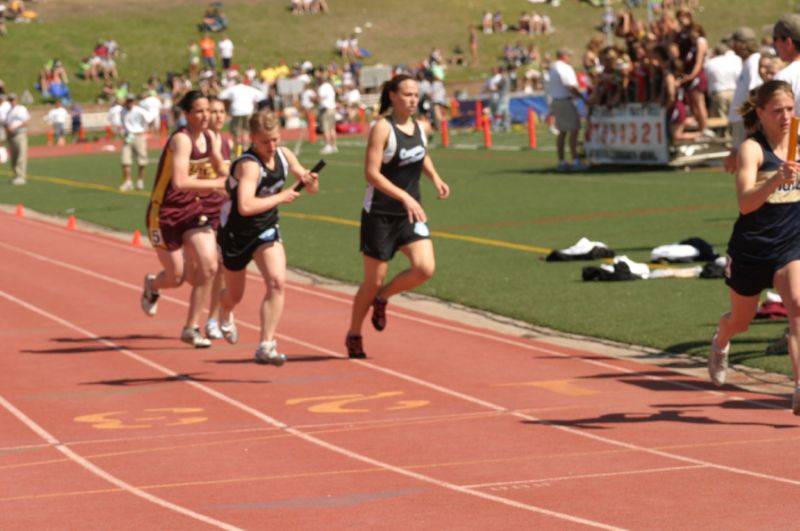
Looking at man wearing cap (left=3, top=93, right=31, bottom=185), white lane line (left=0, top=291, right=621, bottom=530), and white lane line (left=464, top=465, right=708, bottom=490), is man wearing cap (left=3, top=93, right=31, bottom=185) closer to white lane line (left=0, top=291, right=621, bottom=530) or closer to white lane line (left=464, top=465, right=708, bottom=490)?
white lane line (left=0, top=291, right=621, bottom=530)

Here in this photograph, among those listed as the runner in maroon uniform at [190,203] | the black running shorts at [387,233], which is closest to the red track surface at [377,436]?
the runner in maroon uniform at [190,203]

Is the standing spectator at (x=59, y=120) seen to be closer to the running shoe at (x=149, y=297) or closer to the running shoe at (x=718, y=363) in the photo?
the running shoe at (x=149, y=297)

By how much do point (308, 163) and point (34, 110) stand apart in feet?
89.1

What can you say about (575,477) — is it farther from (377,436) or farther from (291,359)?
(291,359)

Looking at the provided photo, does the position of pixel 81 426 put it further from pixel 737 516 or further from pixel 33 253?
pixel 33 253

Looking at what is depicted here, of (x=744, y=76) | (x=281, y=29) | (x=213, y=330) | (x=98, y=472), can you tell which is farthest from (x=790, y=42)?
(x=281, y=29)

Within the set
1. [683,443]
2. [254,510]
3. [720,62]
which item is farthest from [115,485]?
[720,62]

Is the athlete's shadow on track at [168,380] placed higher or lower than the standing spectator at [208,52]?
lower

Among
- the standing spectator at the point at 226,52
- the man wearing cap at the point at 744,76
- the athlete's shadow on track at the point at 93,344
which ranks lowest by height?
the athlete's shadow on track at the point at 93,344

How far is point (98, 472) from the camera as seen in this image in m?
8.87

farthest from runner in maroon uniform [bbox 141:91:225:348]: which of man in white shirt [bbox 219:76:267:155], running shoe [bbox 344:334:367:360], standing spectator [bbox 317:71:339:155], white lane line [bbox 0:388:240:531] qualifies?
standing spectator [bbox 317:71:339:155]

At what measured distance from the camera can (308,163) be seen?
39.6m

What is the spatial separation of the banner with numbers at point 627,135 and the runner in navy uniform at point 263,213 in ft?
56.6

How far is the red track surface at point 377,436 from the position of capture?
7.65m
